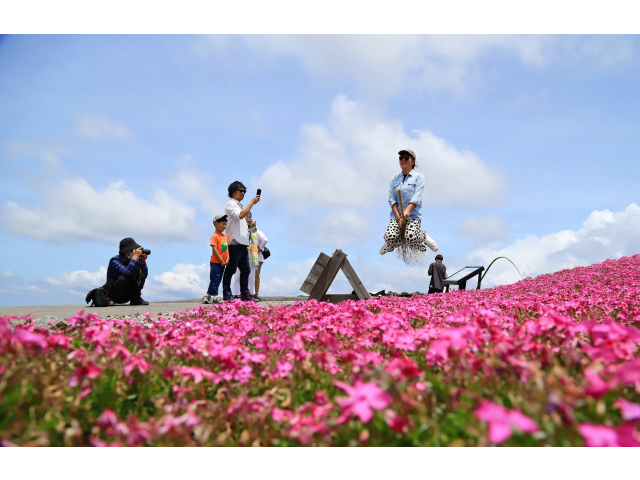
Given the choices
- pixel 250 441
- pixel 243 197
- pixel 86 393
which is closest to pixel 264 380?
pixel 250 441

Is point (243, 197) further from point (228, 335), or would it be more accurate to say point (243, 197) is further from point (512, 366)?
point (512, 366)

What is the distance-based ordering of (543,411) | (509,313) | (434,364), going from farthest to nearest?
(509,313) < (434,364) < (543,411)

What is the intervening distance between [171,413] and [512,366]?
174 cm

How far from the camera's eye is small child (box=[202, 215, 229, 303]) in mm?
10062

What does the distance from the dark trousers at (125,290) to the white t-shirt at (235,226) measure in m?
2.69

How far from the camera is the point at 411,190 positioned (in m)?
11.4

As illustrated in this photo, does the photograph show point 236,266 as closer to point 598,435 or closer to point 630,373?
point 630,373

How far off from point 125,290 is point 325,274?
518 centimetres

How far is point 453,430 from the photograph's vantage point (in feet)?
5.57

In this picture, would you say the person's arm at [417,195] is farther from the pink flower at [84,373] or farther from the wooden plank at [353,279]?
the pink flower at [84,373]

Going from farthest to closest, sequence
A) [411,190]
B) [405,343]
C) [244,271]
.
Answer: [411,190] → [244,271] → [405,343]

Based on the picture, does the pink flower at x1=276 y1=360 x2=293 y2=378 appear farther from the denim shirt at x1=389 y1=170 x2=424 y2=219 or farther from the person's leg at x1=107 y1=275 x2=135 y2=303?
the denim shirt at x1=389 y1=170 x2=424 y2=219

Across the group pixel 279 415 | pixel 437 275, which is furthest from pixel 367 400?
pixel 437 275

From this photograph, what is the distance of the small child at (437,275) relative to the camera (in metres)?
15.7
